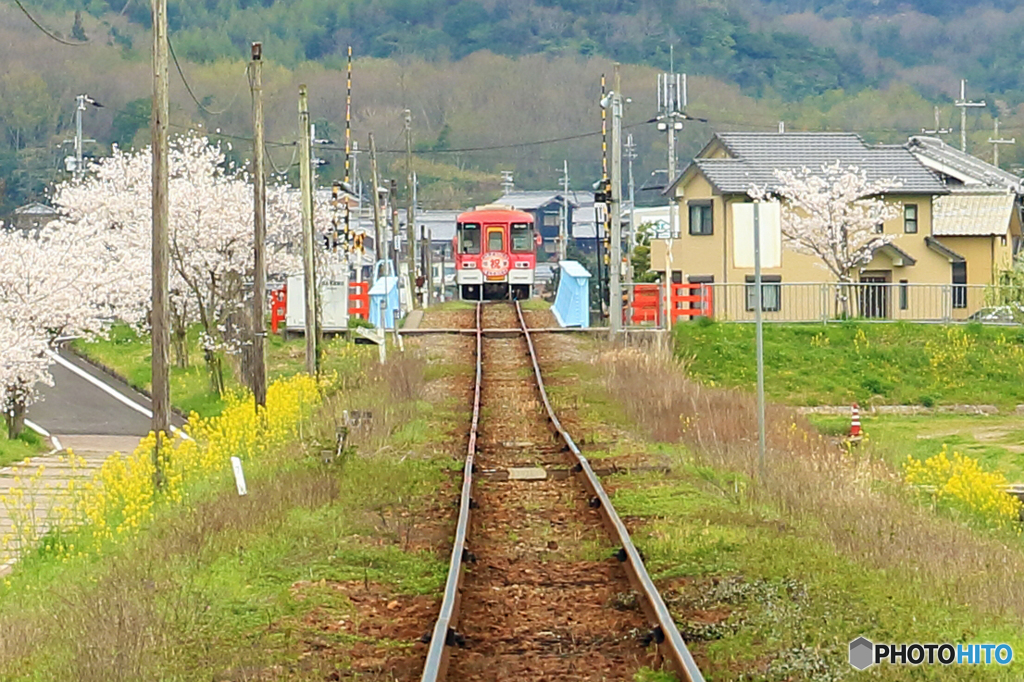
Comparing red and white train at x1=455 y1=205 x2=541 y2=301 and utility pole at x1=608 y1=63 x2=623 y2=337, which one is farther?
red and white train at x1=455 y1=205 x2=541 y2=301

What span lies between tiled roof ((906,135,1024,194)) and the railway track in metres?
38.9

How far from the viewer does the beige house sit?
1574 inches

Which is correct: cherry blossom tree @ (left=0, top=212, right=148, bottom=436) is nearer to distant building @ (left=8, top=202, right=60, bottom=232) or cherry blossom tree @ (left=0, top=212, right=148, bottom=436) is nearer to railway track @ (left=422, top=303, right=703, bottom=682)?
railway track @ (left=422, top=303, right=703, bottom=682)

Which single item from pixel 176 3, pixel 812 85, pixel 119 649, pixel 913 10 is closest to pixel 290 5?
pixel 176 3

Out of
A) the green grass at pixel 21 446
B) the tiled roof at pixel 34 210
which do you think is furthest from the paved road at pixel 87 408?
the tiled roof at pixel 34 210

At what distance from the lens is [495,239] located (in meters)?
38.5

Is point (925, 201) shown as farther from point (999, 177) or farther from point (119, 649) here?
point (119, 649)

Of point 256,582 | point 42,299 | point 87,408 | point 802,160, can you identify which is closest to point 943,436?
point 256,582

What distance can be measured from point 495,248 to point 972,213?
55.5ft

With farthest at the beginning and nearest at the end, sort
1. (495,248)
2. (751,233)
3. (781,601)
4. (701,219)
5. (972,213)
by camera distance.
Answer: (972,213), (701,219), (495,248), (751,233), (781,601)

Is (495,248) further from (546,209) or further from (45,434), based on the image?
(546,209)

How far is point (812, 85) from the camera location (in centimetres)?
10406

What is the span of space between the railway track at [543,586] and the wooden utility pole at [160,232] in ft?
11.3

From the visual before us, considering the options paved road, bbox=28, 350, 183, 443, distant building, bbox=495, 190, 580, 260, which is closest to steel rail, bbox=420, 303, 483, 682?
paved road, bbox=28, 350, 183, 443
